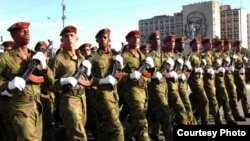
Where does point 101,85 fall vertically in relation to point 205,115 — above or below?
above

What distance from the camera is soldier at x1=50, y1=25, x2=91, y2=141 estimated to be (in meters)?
5.27

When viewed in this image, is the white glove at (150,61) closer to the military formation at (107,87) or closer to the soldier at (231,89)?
the military formation at (107,87)

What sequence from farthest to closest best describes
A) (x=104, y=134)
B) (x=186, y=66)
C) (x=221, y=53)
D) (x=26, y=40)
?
1. (x=221, y=53)
2. (x=186, y=66)
3. (x=104, y=134)
4. (x=26, y=40)

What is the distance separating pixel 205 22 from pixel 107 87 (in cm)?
9402

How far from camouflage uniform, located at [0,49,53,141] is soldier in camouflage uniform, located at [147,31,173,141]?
7.60 ft

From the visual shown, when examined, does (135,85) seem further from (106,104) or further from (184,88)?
(184,88)

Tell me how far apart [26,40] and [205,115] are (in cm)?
428

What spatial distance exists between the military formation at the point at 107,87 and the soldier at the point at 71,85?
12 millimetres

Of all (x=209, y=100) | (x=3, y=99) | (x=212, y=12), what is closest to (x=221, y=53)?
(x=209, y=100)

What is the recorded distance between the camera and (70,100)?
17.6ft

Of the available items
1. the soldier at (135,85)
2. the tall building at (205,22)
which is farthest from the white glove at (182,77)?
the tall building at (205,22)

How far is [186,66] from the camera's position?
8117mm

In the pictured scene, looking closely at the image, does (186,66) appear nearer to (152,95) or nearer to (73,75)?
(152,95)

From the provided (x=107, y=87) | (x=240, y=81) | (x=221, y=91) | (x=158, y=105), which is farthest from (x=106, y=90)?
(x=240, y=81)
